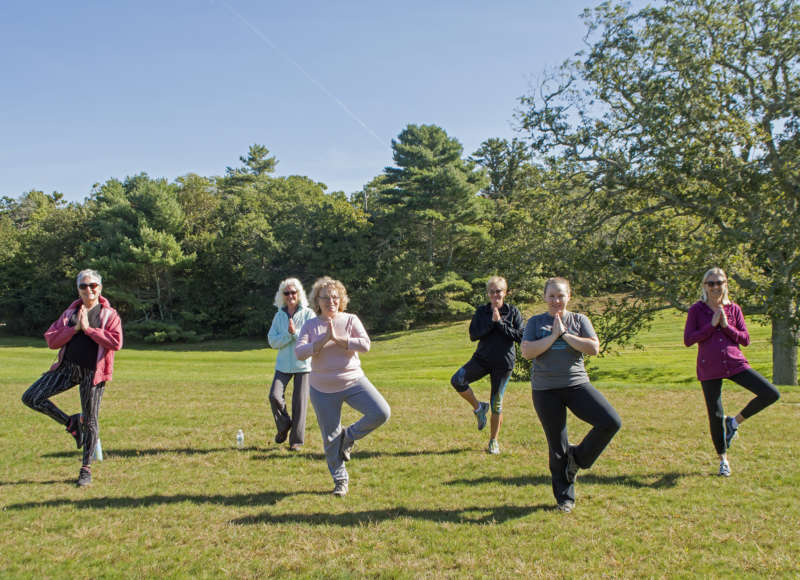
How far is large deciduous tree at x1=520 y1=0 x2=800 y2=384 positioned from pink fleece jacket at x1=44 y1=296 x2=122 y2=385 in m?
12.2

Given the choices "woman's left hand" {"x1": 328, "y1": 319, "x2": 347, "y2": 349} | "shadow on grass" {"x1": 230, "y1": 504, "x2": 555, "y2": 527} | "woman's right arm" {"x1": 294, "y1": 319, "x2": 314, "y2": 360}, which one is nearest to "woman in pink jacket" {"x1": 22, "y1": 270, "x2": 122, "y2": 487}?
"woman's right arm" {"x1": 294, "y1": 319, "x2": 314, "y2": 360}

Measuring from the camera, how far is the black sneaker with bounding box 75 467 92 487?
6.36 metres

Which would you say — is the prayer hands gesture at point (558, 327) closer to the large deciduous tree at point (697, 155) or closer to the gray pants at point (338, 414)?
the gray pants at point (338, 414)

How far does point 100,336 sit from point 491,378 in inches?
180

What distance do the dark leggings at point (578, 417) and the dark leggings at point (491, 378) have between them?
1.99 metres

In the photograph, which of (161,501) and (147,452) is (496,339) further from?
(147,452)

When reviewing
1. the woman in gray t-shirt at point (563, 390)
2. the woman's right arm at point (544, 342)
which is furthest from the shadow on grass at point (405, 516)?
the woman's right arm at point (544, 342)

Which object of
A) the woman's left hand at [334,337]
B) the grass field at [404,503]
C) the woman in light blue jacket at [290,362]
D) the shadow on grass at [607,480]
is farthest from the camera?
the woman in light blue jacket at [290,362]

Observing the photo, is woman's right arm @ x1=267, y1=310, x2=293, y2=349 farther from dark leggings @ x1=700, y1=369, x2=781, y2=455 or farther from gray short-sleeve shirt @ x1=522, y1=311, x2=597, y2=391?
dark leggings @ x1=700, y1=369, x2=781, y2=455

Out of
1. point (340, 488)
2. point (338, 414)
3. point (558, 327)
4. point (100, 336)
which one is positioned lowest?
point (340, 488)

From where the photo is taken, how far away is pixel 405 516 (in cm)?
521

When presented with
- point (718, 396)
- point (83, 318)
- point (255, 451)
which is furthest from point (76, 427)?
point (718, 396)

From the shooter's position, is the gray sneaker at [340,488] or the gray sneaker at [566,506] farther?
the gray sneaker at [340,488]

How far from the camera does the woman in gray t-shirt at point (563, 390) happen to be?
5051mm
